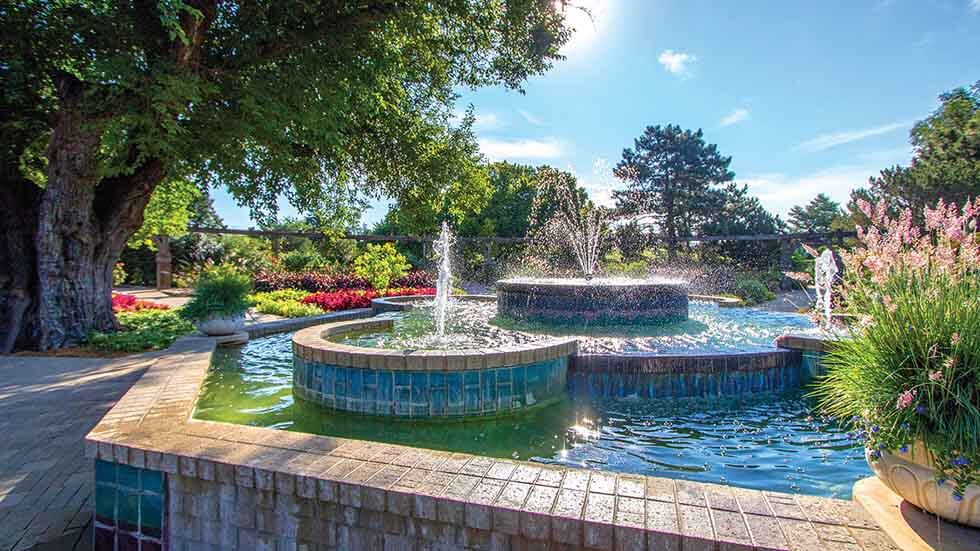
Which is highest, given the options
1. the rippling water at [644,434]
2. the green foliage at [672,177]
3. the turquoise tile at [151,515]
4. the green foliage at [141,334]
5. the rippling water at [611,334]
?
the green foliage at [672,177]

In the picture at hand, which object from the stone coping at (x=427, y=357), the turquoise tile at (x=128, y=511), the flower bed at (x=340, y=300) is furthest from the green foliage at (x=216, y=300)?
the turquoise tile at (x=128, y=511)

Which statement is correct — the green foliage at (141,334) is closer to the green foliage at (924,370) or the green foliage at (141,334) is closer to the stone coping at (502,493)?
the stone coping at (502,493)

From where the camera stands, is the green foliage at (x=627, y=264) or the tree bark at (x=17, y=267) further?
the green foliage at (x=627, y=264)

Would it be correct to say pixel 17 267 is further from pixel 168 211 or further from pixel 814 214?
pixel 814 214

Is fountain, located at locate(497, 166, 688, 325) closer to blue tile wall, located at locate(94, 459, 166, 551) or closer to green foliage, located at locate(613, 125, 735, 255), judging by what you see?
blue tile wall, located at locate(94, 459, 166, 551)

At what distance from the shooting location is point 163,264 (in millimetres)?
18219

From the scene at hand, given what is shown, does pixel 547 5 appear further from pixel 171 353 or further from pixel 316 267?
pixel 316 267

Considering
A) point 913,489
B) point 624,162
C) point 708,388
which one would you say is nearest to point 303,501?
point 913,489

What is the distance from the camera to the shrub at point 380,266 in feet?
52.5

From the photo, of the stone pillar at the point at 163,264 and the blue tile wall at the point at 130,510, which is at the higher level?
the stone pillar at the point at 163,264

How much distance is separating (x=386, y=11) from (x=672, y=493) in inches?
258

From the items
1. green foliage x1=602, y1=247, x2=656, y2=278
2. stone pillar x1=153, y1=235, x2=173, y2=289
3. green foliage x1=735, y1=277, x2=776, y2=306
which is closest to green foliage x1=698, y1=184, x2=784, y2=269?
green foliage x1=602, y1=247, x2=656, y2=278

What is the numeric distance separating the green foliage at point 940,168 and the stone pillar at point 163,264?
24.2 metres

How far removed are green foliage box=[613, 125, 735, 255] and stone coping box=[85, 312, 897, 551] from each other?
28.7 meters
